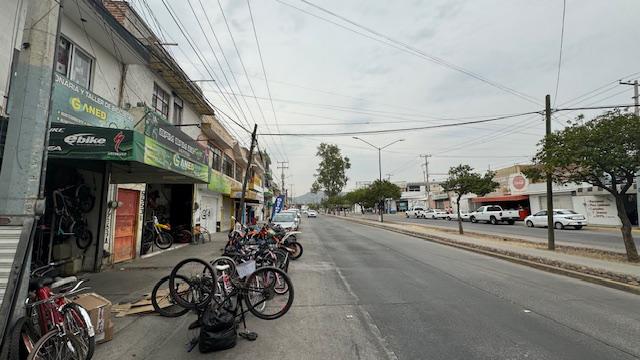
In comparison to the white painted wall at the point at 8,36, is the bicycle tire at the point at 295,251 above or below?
below

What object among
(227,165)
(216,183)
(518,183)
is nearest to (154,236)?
(216,183)

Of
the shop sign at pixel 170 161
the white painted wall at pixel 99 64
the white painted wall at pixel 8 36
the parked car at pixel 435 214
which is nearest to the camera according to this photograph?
the white painted wall at pixel 8 36

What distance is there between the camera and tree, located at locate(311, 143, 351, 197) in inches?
3455

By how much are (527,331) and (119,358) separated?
17.9ft

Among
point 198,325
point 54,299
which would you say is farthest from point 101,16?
point 198,325

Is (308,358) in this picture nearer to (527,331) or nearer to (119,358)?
(119,358)

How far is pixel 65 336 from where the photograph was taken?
12.3 feet

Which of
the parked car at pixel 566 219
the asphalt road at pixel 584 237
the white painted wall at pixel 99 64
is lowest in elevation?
the asphalt road at pixel 584 237

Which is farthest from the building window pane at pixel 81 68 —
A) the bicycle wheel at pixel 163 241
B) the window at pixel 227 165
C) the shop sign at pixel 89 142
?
the window at pixel 227 165

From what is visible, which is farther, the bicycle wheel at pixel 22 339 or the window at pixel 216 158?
the window at pixel 216 158

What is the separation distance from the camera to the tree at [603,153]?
10602mm

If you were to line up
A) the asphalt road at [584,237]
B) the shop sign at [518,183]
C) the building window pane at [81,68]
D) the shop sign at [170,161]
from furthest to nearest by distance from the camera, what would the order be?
the shop sign at [518,183], the asphalt road at [584,237], the building window pane at [81,68], the shop sign at [170,161]

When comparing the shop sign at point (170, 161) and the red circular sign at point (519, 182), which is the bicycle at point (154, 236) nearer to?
the shop sign at point (170, 161)

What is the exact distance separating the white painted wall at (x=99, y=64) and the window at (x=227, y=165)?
15257 millimetres
